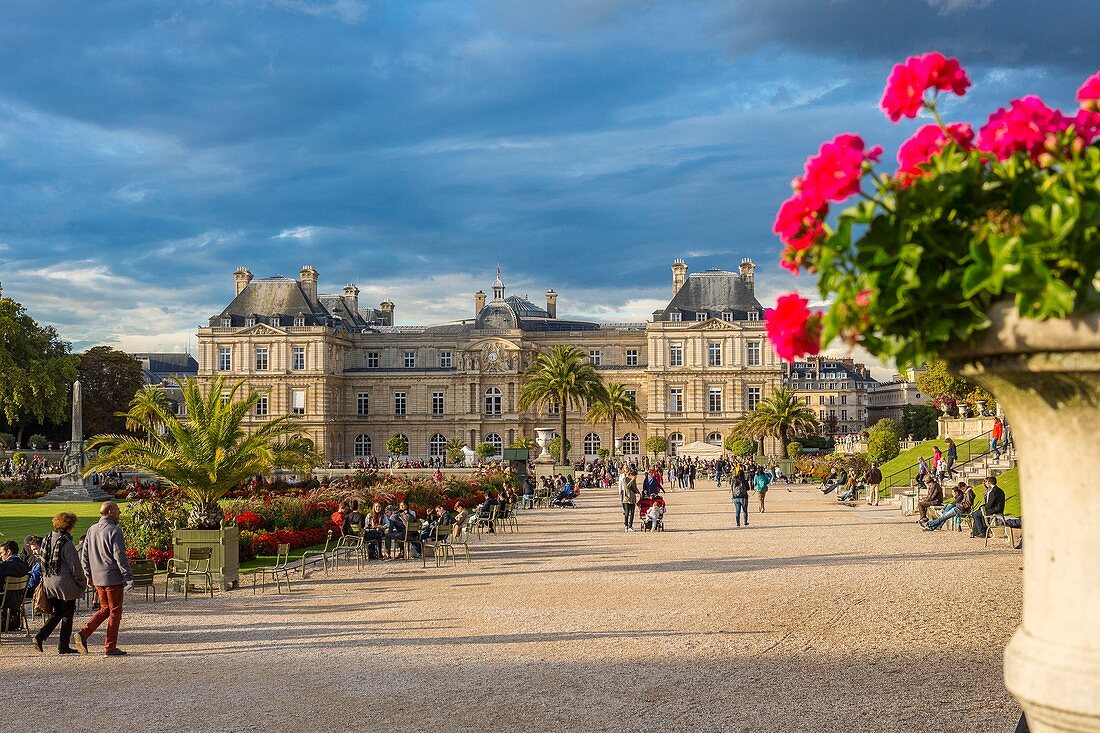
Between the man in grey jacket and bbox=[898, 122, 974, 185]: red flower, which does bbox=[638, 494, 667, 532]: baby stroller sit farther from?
bbox=[898, 122, 974, 185]: red flower

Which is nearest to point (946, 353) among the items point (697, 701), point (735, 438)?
point (697, 701)

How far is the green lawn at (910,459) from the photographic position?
37781 millimetres

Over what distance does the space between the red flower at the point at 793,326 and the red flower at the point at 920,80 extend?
0.67 m

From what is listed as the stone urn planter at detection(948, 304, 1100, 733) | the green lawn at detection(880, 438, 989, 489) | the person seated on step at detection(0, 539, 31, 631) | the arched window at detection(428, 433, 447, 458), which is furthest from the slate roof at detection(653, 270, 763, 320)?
the stone urn planter at detection(948, 304, 1100, 733)

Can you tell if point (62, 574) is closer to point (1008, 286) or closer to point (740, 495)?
point (1008, 286)

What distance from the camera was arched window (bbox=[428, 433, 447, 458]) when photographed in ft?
276

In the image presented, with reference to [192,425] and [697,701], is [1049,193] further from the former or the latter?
[192,425]

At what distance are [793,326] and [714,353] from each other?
7795 cm

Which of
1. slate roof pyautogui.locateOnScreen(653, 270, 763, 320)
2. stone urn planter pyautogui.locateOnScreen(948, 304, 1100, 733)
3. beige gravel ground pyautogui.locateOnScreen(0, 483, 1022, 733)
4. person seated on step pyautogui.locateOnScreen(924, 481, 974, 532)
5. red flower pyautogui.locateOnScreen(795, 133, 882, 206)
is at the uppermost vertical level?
slate roof pyautogui.locateOnScreen(653, 270, 763, 320)

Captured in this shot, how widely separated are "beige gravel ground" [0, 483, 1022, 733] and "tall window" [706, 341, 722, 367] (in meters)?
62.0

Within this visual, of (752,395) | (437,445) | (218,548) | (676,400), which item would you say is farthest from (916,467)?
(437,445)

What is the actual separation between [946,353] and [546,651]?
8.24 m

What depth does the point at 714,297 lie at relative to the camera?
81.6m

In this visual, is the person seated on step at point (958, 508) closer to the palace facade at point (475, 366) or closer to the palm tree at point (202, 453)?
the palm tree at point (202, 453)
